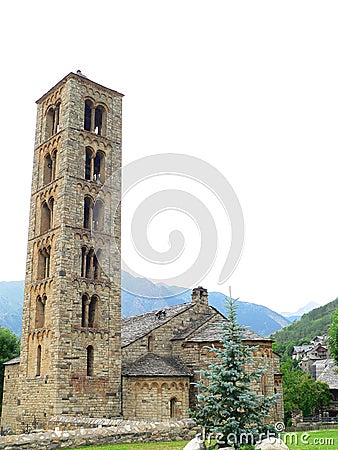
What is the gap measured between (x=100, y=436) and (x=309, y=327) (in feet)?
516

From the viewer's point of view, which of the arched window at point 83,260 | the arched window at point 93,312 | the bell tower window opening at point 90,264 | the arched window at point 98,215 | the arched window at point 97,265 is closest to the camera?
the arched window at point 93,312

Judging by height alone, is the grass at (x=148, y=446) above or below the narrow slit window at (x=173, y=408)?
below

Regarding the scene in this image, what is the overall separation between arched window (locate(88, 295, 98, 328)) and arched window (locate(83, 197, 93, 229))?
495cm

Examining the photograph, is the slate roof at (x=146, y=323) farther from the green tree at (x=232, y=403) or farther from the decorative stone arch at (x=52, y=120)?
the green tree at (x=232, y=403)

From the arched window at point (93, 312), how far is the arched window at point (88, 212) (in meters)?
4.95

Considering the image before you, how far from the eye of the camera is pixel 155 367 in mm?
31484

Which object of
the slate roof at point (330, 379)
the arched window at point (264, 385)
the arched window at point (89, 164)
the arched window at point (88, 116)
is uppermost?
the arched window at point (88, 116)

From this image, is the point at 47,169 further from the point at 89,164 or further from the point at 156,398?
the point at 156,398

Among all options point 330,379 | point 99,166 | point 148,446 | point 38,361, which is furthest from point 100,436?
point 330,379

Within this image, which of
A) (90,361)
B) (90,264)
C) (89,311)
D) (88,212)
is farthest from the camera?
(88,212)

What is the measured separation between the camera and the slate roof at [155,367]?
101 feet

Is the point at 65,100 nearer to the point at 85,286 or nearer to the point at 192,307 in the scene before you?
the point at 85,286

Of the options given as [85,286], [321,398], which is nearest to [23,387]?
[85,286]

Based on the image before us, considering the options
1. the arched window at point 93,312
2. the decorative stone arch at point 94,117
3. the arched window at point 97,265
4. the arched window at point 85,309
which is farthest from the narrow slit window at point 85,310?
the decorative stone arch at point 94,117
